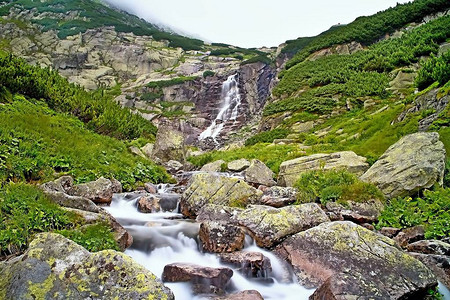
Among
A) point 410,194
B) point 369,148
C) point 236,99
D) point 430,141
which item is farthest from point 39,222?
point 236,99

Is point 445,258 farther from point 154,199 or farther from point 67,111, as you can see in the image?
point 67,111

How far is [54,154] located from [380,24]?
59.3 metres

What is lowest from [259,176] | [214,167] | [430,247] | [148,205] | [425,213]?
[214,167]

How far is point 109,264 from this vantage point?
4.76 m

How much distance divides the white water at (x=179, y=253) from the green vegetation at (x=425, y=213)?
392 cm

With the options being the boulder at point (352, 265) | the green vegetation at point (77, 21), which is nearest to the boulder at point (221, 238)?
the boulder at point (352, 265)

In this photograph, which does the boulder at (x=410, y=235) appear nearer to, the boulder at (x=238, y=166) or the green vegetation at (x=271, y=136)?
the boulder at (x=238, y=166)

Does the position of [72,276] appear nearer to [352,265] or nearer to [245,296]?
[245,296]

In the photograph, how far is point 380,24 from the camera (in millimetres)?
55188

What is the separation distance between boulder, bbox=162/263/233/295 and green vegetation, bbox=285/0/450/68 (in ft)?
190

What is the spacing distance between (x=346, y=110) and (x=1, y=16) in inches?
5374

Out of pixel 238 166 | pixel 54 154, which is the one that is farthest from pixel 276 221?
pixel 238 166

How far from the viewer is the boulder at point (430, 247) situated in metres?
6.82

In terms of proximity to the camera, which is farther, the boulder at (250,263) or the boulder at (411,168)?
the boulder at (411,168)
